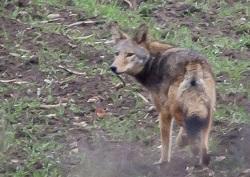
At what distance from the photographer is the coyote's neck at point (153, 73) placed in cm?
830

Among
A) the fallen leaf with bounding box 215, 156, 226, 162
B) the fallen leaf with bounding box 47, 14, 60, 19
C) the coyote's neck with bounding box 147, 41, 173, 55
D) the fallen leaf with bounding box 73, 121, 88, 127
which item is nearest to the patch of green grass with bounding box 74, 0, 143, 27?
the fallen leaf with bounding box 47, 14, 60, 19

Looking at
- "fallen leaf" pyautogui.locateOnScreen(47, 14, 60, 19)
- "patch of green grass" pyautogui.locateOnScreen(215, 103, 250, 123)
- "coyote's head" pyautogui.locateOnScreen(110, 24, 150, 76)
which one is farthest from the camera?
"fallen leaf" pyautogui.locateOnScreen(47, 14, 60, 19)

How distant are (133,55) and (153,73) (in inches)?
11.6

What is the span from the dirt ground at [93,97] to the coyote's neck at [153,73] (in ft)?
2.11

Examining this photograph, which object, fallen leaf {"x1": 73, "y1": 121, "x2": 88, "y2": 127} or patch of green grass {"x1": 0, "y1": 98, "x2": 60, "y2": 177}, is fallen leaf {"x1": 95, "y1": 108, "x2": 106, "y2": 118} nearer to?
fallen leaf {"x1": 73, "y1": 121, "x2": 88, "y2": 127}

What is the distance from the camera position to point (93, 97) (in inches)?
384

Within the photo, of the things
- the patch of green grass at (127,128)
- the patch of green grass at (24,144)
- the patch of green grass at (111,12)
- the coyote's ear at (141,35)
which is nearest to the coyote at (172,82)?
the coyote's ear at (141,35)

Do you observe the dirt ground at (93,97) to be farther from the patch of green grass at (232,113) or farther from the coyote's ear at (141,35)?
the coyote's ear at (141,35)

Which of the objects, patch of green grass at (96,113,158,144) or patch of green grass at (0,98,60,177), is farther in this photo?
patch of green grass at (96,113,158,144)

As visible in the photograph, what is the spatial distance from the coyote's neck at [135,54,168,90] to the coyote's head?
0.05m

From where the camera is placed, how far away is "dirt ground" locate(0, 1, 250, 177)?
807cm

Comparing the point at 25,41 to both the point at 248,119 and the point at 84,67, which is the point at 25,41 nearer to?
the point at 84,67

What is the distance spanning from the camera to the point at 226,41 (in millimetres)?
11609

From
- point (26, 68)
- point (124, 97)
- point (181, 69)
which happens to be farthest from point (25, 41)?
point (181, 69)
